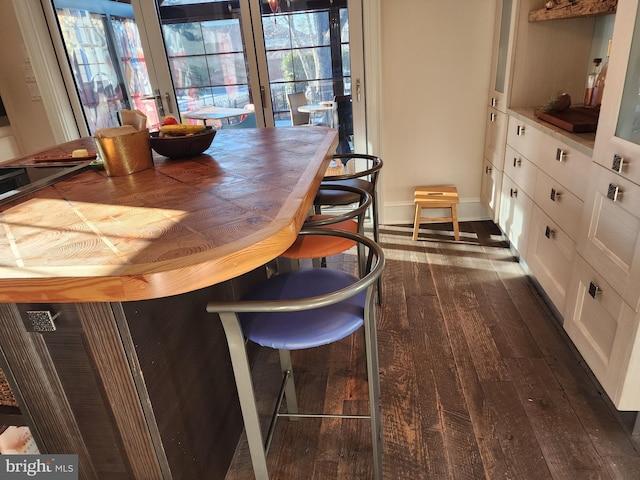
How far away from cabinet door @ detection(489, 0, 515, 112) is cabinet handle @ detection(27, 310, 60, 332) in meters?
2.81

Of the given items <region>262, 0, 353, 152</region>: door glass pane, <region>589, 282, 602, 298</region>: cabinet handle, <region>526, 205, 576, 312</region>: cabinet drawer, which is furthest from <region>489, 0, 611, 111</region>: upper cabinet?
<region>589, 282, 602, 298</region>: cabinet handle

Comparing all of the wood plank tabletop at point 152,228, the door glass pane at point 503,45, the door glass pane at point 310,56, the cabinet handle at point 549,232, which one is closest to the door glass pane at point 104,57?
the door glass pane at point 310,56

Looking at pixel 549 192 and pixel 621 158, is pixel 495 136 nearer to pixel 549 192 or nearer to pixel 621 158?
pixel 549 192

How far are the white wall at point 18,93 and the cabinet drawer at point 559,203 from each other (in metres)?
3.71

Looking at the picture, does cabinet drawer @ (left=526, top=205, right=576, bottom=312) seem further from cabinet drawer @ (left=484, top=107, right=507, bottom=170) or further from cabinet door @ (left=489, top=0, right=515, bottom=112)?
cabinet door @ (left=489, top=0, right=515, bottom=112)

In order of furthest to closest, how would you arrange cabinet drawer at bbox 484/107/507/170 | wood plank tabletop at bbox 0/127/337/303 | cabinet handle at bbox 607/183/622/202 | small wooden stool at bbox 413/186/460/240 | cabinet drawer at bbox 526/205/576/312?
small wooden stool at bbox 413/186/460/240 → cabinet drawer at bbox 484/107/507/170 → cabinet drawer at bbox 526/205/576/312 → cabinet handle at bbox 607/183/622/202 → wood plank tabletop at bbox 0/127/337/303

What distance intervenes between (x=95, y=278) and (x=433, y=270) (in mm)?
2367

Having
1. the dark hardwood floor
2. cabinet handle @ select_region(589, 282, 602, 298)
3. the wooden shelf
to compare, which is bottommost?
the dark hardwood floor

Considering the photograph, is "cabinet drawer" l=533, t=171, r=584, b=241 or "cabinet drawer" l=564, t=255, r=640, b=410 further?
"cabinet drawer" l=533, t=171, r=584, b=241

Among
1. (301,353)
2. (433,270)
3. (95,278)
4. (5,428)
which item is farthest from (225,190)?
(433,270)

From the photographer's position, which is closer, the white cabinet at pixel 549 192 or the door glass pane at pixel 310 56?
the white cabinet at pixel 549 192

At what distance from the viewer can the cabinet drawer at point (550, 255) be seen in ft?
6.69

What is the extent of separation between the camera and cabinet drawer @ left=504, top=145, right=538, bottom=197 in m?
2.47

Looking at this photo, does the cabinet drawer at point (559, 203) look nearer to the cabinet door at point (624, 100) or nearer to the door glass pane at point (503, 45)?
the cabinet door at point (624, 100)
